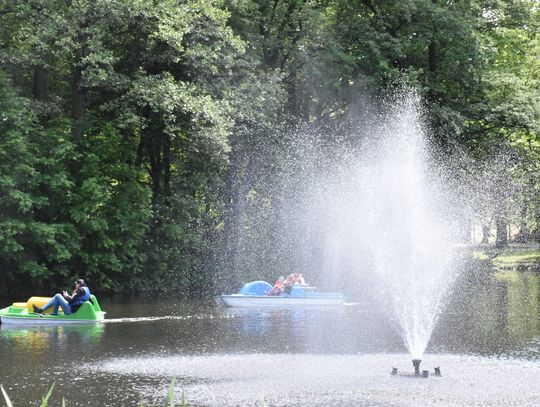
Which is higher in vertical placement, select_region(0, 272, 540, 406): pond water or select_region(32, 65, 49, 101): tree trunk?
select_region(32, 65, 49, 101): tree trunk

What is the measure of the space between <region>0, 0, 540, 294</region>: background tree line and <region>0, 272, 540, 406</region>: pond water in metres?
6.24

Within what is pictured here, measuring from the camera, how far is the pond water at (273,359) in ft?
→ 46.3

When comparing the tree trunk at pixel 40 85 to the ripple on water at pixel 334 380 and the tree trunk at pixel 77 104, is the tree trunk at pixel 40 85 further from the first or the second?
the ripple on water at pixel 334 380

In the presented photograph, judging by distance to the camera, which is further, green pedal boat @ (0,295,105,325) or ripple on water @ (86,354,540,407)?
green pedal boat @ (0,295,105,325)

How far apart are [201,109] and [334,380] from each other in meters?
17.2

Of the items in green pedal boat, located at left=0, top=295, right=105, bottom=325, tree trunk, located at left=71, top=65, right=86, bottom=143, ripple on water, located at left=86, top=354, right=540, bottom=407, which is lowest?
ripple on water, located at left=86, top=354, right=540, bottom=407

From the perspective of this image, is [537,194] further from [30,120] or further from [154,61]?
[30,120]

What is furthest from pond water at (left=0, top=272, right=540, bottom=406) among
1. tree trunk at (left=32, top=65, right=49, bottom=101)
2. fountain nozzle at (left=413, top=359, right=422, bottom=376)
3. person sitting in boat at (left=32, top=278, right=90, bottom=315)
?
tree trunk at (left=32, top=65, right=49, bottom=101)

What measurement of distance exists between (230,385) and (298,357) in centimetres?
337

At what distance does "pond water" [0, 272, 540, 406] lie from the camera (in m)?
14.1

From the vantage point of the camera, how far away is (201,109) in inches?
1211

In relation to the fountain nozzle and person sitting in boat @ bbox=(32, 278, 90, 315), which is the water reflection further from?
the fountain nozzle

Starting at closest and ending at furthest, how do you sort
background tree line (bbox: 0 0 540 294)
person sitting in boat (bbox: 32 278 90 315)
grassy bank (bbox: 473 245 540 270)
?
1. person sitting in boat (bbox: 32 278 90 315)
2. background tree line (bbox: 0 0 540 294)
3. grassy bank (bbox: 473 245 540 270)

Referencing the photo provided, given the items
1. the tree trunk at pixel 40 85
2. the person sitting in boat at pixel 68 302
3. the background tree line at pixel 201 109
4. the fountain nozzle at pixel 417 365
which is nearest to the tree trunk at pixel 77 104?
the background tree line at pixel 201 109
